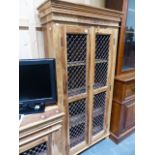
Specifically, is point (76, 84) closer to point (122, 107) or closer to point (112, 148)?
point (122, 107)

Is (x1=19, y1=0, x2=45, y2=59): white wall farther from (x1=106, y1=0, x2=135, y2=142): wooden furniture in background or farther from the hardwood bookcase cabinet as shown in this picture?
(x1=106, y1=0, x2=135, y2=142): wooden furniture in background

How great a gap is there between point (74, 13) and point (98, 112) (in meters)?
1.22

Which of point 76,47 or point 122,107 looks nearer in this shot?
point 76,47

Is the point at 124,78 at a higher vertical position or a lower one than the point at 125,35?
lower

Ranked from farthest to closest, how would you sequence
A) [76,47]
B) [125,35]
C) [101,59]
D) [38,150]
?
[125,35] < [101,59] < [76,47] < [38,150]

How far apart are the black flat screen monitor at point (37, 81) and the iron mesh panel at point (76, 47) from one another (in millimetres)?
267

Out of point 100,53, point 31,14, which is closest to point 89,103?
point 100,53

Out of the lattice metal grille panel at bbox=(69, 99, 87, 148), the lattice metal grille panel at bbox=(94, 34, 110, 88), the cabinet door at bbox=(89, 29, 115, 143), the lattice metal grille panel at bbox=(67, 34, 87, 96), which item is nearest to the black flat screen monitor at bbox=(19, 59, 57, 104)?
the lattice metal grille panel at bbox=(67, 34, 87, 96)

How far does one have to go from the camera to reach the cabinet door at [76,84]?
4.42 feet

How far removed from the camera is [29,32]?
58.7 inches

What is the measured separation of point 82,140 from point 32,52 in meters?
1.21

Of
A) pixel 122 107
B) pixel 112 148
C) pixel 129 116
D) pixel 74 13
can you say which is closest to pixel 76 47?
pixel 74 13
